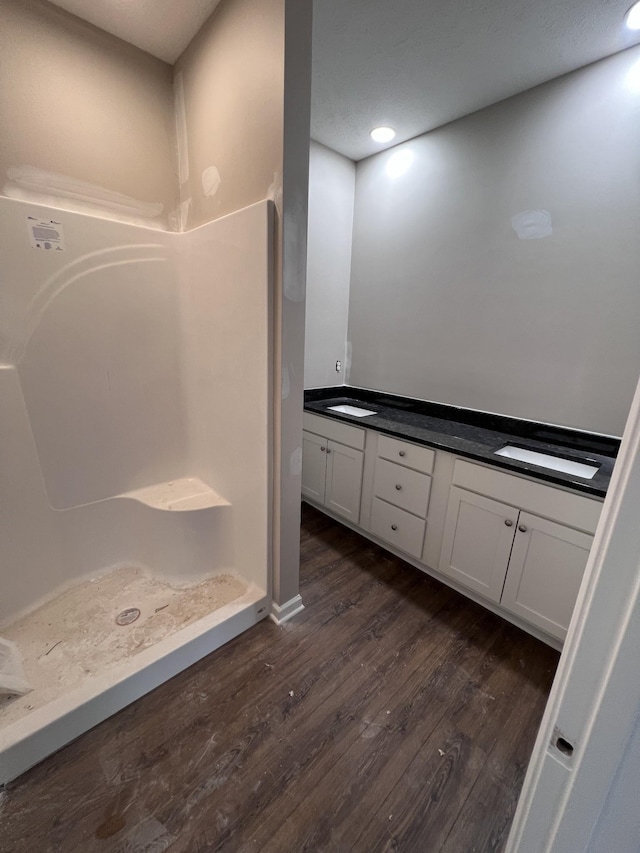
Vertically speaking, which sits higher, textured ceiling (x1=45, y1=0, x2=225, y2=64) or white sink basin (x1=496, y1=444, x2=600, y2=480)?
textured ceiling (x1=45, y1=0, x2=225, y2=64)

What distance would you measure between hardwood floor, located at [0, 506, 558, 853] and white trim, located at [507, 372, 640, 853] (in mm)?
814

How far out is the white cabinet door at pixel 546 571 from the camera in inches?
55.6

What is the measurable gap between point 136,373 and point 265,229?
1120mm

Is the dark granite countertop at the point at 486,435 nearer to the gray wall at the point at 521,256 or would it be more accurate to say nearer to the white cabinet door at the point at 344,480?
the gray wall at the point at 521,256

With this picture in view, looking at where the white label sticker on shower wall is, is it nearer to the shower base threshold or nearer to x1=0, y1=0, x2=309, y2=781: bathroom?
Answer: x1=0, y1=0, x2=309, y2=781: bathroom

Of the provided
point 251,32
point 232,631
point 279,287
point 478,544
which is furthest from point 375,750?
point 251,32

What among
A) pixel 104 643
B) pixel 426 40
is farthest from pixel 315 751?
pixel 426 40

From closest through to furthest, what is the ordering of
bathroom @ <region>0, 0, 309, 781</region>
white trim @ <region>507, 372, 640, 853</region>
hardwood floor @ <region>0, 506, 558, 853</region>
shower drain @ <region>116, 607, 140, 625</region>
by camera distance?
white trim @ <region>507, 372, 640, 853</region>
hardwood floor @ <region>0, 506, 558, 853</region>
bathroom @ <region>0, 0, 309, 781</region>
shower drain @ <region>116, 607, 140, 625</region>

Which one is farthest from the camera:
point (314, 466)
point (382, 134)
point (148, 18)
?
point (314, 466)

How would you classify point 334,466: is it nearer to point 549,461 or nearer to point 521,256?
point 549,461

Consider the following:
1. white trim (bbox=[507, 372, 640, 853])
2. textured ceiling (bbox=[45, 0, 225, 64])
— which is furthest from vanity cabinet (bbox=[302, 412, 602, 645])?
textured ceiling (bbox=[45, 0, 225, 64])

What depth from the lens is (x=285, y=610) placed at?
1687 millimetres

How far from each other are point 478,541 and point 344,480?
94 centimetres

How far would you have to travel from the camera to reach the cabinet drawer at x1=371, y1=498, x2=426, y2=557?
1985 millimetres
